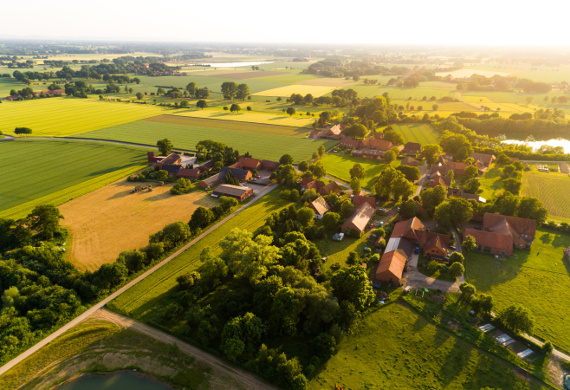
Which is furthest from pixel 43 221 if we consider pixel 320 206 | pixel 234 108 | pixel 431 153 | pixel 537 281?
pixel 234 108

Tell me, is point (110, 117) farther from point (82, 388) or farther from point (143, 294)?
point (82, 388)

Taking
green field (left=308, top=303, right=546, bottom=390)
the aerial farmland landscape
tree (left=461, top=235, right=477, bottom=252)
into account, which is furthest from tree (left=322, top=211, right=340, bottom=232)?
tree (left=461, top=235, right=477, bottom=252)

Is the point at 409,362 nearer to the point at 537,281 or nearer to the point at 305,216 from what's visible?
the point at 537,281

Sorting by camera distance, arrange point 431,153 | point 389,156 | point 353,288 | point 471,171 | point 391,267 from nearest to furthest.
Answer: point 353,288 < point 391,267 < point 471,171 < point 431,153 < point 389,156

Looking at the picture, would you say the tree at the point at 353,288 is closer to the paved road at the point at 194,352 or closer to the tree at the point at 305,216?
the paved road at the point at 194,352

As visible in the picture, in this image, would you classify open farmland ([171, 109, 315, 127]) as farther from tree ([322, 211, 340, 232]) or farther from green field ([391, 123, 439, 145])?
tree ([322, 211, 340, 232])
